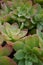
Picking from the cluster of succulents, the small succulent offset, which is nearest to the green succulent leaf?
the cluster of succulents

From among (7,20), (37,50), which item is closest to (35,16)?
(7,20)

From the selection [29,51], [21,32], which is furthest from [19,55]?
[21,32]

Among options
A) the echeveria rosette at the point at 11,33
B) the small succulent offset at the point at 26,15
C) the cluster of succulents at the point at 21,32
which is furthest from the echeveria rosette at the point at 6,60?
the small succulent offset at the point at 26,15

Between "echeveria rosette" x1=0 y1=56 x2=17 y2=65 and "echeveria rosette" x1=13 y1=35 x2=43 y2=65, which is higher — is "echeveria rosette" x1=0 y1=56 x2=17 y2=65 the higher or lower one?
the lower one

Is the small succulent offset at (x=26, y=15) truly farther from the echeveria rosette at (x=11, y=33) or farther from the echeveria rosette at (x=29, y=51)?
the echeveria rosette at (x=29, y=51)

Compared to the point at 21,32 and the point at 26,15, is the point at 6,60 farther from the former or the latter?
the point at 26,15

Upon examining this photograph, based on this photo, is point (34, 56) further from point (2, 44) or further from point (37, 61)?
point (2, 44)

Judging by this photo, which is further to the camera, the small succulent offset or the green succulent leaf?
the small succulent offset

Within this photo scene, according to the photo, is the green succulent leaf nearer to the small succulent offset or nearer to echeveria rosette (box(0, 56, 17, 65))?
echeveria rosette (box(0, 56, 17, 65))
